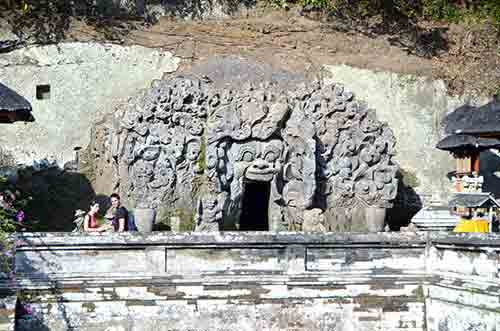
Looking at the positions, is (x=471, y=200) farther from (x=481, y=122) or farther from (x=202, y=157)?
(x=202, y=157)

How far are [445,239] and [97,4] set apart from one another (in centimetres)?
1163

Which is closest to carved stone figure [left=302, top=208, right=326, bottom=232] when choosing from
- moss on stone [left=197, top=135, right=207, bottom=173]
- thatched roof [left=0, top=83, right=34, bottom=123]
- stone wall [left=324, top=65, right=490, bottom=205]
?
moss on stone [left=197, top=135, right=207, bottom=173]

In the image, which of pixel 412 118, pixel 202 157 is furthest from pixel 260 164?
pixel 412 118

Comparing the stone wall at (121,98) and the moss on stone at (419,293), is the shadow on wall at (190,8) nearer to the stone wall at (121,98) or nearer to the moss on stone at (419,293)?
the stone wall at (121,98)

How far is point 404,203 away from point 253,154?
17.6 feet

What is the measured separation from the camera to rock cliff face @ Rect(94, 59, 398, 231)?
13.9 metres

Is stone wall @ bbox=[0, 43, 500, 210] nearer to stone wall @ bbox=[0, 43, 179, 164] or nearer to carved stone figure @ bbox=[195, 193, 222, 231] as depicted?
stone wall @ bbox=[0, 43, 179, 164]

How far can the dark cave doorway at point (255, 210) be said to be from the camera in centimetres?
1595

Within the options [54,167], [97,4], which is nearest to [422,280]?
[54,167]

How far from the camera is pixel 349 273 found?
10.7 meters

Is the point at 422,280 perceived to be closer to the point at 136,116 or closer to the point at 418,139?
the point at 136,116

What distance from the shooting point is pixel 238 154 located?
46.2ft

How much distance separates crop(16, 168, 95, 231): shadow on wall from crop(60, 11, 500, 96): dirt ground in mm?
3949

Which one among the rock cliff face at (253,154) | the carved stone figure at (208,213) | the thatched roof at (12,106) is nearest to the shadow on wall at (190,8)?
the rock cliff face at (253,154)
